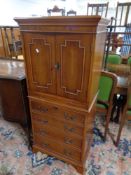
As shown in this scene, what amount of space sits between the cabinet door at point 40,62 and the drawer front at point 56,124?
30cm

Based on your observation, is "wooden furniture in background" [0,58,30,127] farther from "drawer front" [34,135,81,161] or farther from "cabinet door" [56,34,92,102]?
"cabinet door" [56,34,92,102]

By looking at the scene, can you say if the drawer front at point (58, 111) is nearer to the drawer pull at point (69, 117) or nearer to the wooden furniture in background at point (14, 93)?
the drawer pull at point (69, 117)

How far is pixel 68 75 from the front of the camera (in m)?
1.12

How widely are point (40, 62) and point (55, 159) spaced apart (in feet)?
3.75

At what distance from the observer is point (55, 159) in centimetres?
163

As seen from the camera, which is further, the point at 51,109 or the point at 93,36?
the point at 51,109

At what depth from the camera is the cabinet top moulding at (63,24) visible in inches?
34.6

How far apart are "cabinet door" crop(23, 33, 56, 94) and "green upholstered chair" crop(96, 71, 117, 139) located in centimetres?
65

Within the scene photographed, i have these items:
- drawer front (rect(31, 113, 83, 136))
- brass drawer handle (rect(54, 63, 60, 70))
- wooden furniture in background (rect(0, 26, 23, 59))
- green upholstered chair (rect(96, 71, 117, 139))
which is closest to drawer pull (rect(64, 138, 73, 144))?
drawer front (rect(31, 113, 83, 136))

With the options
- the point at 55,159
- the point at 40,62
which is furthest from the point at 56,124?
the point at 40,62

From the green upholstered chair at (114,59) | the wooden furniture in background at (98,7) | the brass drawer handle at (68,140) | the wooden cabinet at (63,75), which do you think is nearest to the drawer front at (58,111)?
the wooden cabinet at (63,75)

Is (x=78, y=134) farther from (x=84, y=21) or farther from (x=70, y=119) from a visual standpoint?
(x=84, y=21)

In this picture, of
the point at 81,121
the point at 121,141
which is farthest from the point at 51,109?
the point at 121,141

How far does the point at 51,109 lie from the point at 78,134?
35 centimetres
